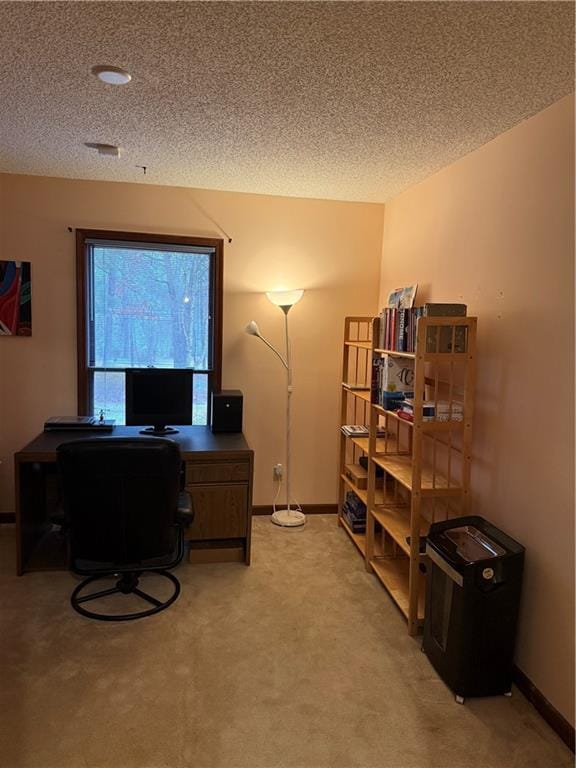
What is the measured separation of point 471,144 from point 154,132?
1607mm

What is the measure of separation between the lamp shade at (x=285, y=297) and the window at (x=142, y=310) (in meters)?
0.46

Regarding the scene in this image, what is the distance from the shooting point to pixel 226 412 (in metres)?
3.51

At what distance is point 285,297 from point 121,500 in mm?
1815

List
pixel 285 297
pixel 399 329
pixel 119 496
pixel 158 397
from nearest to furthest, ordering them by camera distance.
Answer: pixel 119 496 → pixel 399 329 → pixel 158 397 → pixel 285 297

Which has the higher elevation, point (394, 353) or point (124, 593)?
point (394, 353)

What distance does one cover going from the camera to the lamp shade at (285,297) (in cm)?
354

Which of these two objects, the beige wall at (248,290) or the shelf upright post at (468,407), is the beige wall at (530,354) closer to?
the shelf upright post at (468,407)

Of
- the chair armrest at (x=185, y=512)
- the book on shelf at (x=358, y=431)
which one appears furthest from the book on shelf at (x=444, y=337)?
the chair armrest at (x=185, y=512)

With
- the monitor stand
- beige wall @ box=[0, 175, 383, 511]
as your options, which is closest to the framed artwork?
beige wall @ box=[0, 175, 383, 511]

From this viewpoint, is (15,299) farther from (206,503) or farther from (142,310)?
(206,503)

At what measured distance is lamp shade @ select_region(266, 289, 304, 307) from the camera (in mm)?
3539

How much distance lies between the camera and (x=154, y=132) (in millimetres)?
2574

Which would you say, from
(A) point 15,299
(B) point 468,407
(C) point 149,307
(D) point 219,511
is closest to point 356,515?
(D) point 219,511

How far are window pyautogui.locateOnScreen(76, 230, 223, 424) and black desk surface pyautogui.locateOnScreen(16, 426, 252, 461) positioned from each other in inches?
15.3
